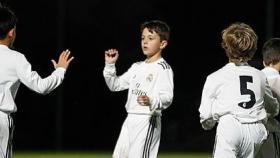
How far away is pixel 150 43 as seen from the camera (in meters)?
7.77

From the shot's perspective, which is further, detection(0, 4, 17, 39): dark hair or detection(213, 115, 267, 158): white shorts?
detection(0, 4, 17, 39): dark hair

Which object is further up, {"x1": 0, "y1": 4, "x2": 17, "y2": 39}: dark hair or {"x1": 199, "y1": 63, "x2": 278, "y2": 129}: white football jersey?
{"x1": 0, "y1": 4, "x2": 17, "y2": 39}: dark hair

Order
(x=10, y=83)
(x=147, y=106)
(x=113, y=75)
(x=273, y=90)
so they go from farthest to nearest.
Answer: (x=113, y=75) < (x=147, y=106) < (x=273, y=90) < (x=10, y=83)

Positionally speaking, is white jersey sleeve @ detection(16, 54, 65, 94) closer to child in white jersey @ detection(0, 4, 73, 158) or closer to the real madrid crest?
child in white jersey @ detection(0, 4, 73, 158)

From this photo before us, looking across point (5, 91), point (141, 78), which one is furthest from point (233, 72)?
point (5, 91)

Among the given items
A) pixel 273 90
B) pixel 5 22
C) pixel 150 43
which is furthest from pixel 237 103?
pixel 5 22

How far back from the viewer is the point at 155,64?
25.1 ft

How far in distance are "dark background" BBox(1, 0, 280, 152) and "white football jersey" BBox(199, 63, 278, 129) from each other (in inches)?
246

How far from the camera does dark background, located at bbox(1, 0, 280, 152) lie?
12.9 metres

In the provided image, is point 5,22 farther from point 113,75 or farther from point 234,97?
point 234,97

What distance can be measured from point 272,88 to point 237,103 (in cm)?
78

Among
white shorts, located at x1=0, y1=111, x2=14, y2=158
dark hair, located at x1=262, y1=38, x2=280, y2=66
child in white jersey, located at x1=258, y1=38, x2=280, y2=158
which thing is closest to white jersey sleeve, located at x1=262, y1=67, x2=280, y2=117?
child in white jersey, located at x1=258, y1=38, x2=280, y2=158

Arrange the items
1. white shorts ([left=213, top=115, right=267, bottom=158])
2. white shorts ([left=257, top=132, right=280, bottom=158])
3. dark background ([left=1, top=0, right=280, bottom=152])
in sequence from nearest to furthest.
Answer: white shorts ([left=213, top=115, right=267, bottom=158]) → white shorts ([left=257, top=132, right=280, bottom=158]) → dark background ([left=1, top=0, right=280, bottom=152])

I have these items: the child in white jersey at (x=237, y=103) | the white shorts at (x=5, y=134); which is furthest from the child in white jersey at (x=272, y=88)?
the white shorts at (x=5, y=134)
